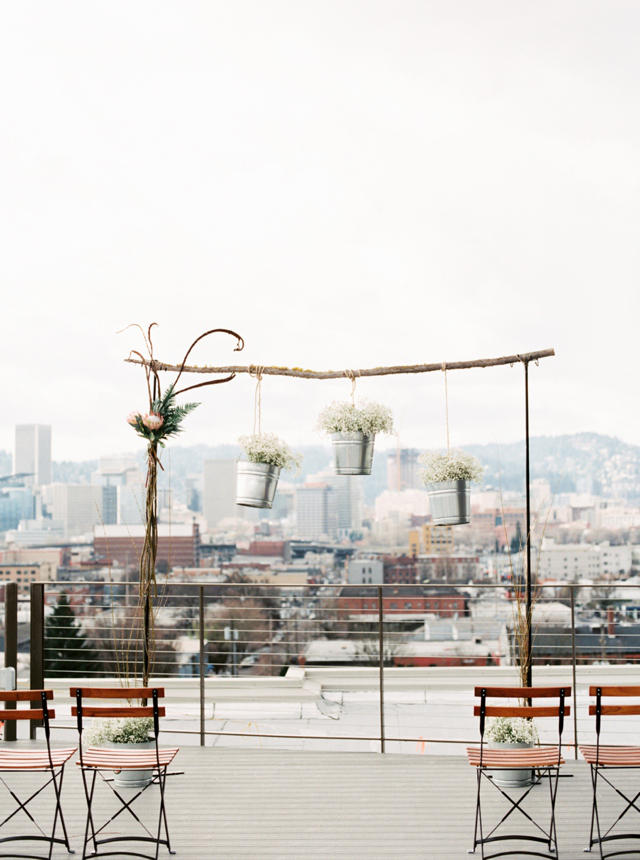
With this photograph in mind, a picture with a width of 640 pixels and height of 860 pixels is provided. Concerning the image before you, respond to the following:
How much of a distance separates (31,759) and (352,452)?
7.70 feet

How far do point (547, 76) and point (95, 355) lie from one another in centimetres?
2492

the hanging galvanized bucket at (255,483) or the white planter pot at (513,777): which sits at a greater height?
the hanging galvanized bucket at (255,483)

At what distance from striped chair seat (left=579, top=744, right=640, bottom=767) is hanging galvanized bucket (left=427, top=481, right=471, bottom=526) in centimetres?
149

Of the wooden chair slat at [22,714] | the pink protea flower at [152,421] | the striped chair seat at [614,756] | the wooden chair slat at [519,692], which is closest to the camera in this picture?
the wooden chair slat at [22,714]

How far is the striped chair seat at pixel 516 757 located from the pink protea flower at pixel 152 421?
7.62 feet

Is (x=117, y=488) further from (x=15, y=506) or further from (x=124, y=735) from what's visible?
(x=124, y=735)

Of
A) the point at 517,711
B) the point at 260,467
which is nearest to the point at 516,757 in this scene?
the point at 517,711

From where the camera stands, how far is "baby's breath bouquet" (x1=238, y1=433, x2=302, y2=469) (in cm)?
514

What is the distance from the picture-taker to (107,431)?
40500mm

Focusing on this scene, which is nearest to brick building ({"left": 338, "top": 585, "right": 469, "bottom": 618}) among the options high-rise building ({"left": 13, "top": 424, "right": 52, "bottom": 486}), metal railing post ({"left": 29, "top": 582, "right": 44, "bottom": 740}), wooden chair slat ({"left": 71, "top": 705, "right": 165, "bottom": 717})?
wooden chair slat ({"left": 71, "top": 705, "right": 165, "bottom": 717})

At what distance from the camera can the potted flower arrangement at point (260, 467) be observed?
16.9 feet

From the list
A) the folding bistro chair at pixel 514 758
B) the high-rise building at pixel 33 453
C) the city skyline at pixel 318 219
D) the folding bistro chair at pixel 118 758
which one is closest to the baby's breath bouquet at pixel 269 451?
the folding bistro chair at pixel 118 758

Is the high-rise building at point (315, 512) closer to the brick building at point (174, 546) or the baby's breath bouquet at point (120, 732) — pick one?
the brick building at point (174, 546)

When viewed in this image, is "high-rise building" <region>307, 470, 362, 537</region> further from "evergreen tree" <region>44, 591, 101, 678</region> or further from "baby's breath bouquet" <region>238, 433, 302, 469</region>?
"baby's breath bouquet" <region>238, 433, 302, 469</region>
